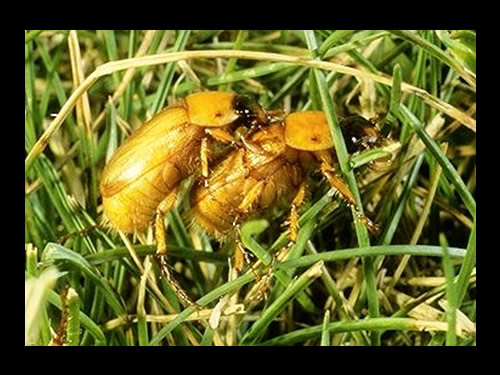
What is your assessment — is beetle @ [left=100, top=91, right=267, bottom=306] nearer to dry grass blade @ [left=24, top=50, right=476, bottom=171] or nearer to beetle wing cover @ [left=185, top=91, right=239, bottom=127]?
beetle wing cover @ [left=185, top=91, right=239, bottom=127]

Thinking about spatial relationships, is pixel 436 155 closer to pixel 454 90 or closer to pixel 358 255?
pixel 358 255

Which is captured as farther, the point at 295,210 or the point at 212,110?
the point at 212,110

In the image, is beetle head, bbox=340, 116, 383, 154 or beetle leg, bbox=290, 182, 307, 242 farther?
beetle head, bbox=340, 116, 383, 154

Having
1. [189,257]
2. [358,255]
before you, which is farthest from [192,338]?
[358,255]

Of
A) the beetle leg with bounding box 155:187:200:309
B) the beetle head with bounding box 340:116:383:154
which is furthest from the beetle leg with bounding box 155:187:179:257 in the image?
the beetle head with bounding box 340:116:383:154

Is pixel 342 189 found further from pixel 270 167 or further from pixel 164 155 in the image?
pixel 164 155

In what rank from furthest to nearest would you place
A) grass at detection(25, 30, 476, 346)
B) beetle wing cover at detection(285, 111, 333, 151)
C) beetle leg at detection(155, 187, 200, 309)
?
1. beetle wing cover at detection(285, 111, 333, 151)
2. beetle leg at detection(155, 187, 200, 309)
3. grass at detection(25, 30, 476, 346)

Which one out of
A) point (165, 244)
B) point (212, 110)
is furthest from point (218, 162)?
point (165, 244)
